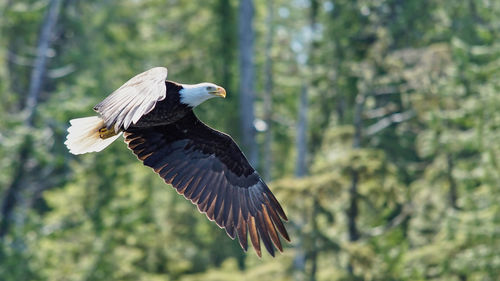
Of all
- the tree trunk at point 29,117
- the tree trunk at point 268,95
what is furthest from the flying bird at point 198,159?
the tree trunk at point 268,95

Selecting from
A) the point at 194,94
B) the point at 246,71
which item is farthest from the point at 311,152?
the point at 194,94

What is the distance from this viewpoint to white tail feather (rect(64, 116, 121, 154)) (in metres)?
9.52

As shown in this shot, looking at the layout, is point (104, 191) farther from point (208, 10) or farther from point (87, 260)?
point (208, 10)

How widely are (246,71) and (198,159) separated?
36.8 ft

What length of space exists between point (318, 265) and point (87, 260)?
12.1ft

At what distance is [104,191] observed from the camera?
57.1 ft

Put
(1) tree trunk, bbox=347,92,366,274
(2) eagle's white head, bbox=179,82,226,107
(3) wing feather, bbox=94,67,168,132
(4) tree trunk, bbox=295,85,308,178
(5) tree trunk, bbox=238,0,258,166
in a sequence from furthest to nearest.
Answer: (5) tree trunk, bbox=238,0,258,166 < (4) tree trunk, bbox=295,85,308,178 < (1) tree trunk, bbox=347,92,366,274 < (2) eagle's white head, bbox=179,82,226,107 < (3) wing feather, bbox=94,67,168,132

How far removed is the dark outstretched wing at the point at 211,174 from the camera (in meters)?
9.52

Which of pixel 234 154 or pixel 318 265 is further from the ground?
pixel 234 154

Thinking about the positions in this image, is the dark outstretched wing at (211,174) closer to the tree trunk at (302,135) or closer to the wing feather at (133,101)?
the wing feather at (133,101)

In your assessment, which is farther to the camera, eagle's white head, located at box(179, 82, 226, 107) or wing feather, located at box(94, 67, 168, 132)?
eagle's white head, located at box(179, 82, 226, 107)

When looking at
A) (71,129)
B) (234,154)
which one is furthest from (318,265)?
(71,129)

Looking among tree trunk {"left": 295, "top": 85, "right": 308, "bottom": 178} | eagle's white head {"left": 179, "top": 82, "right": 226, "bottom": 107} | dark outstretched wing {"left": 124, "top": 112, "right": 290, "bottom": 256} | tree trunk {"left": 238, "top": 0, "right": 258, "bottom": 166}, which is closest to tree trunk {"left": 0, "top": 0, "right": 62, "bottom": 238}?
tree trunk {"left": 295, "top": 85, "right": 308, "bottom": 178}

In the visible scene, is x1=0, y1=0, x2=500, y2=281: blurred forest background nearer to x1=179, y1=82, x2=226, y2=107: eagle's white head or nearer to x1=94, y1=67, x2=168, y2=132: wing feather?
x1=179, y1=82, x2=226, y2=107: eagle's white head
